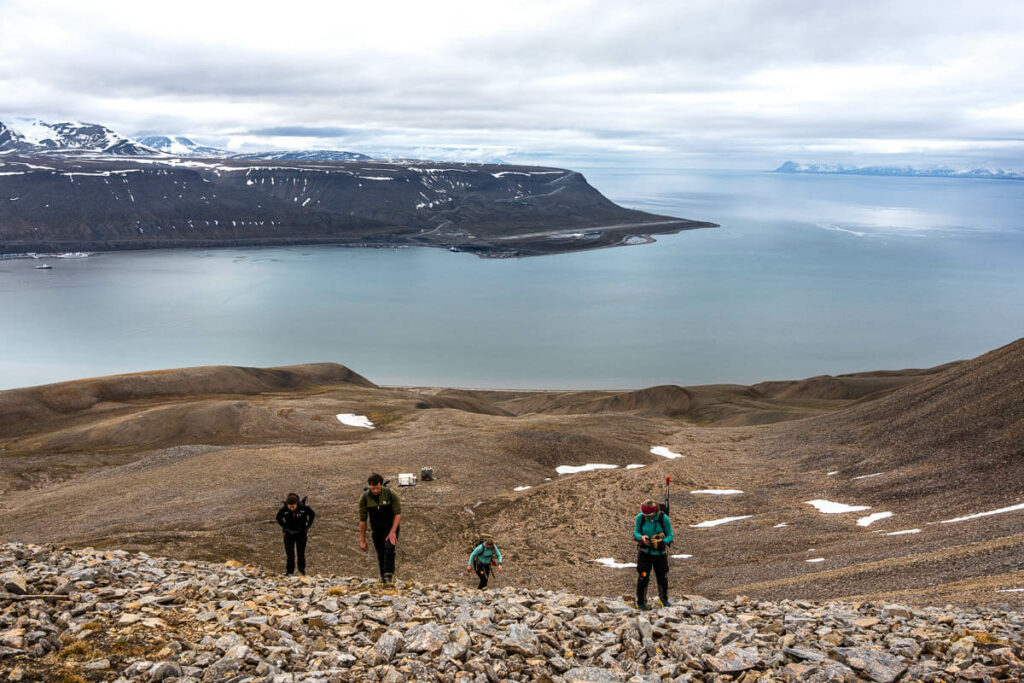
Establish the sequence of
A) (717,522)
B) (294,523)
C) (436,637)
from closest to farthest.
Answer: (436,637), (294,523), (717,522)

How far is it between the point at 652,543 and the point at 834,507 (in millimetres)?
21834

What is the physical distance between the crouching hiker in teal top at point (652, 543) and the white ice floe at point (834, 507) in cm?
2049

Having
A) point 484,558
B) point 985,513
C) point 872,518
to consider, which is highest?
point 484,558

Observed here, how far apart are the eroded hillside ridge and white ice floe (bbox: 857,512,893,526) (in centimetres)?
1680

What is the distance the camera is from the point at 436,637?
9891 millimetres

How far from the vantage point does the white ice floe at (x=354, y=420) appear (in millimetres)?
52156

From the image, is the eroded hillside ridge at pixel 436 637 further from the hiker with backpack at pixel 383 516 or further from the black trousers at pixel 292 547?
the black trousers at pixel 292 547

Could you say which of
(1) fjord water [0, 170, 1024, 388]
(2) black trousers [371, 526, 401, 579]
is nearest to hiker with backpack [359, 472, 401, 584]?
(2) black trousers [371, 526, 401, 579]

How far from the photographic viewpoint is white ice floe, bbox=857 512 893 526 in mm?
28703

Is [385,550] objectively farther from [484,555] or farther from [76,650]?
[76,650]

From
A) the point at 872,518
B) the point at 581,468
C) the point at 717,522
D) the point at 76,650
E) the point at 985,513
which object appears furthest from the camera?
the point at 581,468

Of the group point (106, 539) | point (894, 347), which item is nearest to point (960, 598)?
point (106, 539)

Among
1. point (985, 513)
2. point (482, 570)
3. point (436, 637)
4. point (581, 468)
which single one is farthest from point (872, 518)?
point (436, 637)

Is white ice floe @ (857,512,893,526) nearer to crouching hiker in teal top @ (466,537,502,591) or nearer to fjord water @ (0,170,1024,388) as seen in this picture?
crouching hiker in teal top @ (466,537,502,591)
